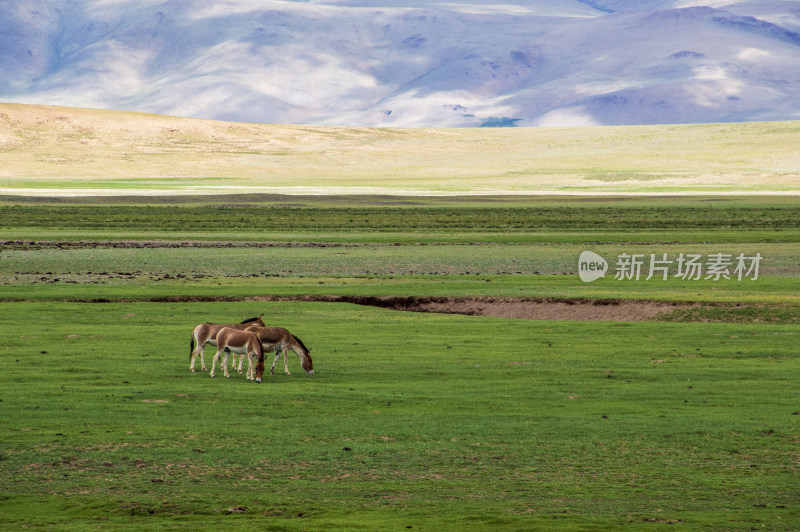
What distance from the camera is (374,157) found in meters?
138

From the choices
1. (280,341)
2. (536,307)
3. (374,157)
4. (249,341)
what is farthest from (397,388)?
(374,157)

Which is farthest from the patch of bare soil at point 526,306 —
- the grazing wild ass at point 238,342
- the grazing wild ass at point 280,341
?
the grazing wild ass at point 238,342

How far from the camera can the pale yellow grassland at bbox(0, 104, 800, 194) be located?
110m

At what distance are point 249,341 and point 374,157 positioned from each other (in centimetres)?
Answer: 12199

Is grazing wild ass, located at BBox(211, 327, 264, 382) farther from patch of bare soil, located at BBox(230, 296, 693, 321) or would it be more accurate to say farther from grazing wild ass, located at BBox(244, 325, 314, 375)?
patch of bare soil, located at BBox(230, 296, 693, 321)

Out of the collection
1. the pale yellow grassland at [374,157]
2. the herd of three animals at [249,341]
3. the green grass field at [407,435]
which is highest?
the pale yellow grassland at [374,157]

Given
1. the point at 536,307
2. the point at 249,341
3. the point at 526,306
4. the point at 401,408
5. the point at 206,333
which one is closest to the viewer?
the point at 401,408

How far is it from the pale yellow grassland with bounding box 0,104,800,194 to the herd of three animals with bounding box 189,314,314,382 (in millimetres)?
81721

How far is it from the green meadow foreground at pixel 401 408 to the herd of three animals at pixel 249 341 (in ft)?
1.34

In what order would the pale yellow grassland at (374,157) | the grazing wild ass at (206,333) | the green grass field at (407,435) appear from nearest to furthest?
the green grass field at (407,435), the grazing wild ass at (206,333), the pale yellow grassland at (374,157)

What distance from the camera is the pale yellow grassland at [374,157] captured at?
110 meters

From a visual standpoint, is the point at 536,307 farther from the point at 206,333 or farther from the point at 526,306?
the point at 206,333

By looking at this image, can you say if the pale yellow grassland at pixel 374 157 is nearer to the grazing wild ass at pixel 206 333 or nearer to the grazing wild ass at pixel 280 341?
the grazing wild ass at pixel 206 333

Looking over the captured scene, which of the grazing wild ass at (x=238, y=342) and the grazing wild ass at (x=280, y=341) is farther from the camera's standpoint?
the grazing wild ass at (x=280, y=341)
